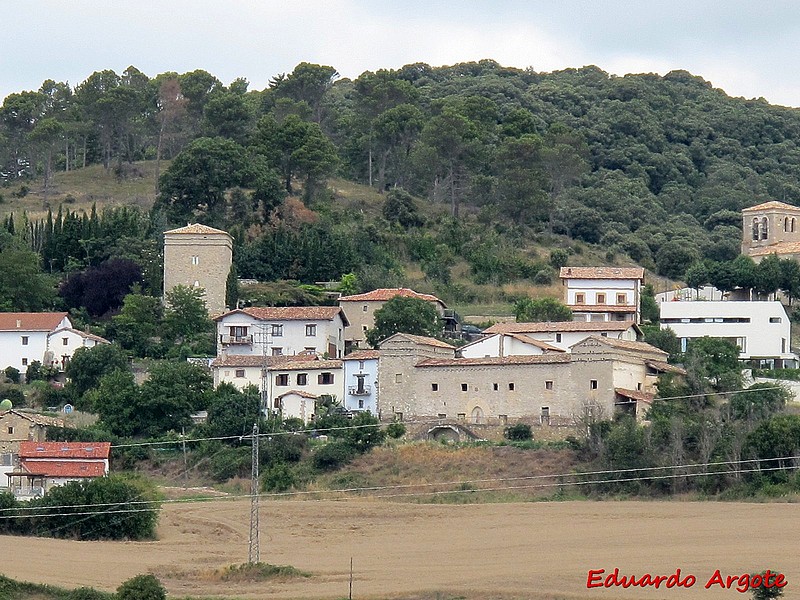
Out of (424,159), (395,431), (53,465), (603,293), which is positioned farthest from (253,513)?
(424,159)

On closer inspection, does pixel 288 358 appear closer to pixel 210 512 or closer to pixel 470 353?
pixel 470 353

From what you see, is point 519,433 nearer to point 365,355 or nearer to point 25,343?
point 365,355

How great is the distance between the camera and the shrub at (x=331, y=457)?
5825 cm

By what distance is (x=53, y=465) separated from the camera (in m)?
56.3

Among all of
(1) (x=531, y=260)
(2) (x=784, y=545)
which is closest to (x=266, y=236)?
(1) (x=531, y=260)

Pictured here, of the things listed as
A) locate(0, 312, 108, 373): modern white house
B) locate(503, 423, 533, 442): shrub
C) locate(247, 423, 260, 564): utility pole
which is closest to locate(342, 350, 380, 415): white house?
locate(503, 423, 533, 442): shrub

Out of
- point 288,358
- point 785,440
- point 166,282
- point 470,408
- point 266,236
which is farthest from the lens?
point 266,236

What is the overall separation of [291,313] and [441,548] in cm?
2197

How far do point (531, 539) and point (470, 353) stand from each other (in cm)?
1653

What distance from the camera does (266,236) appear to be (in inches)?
3105

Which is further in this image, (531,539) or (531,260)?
(531,260)

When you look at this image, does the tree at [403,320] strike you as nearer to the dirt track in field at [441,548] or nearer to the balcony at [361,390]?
the balcony at [361,390]

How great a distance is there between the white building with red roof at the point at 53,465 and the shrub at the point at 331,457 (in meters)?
6.94

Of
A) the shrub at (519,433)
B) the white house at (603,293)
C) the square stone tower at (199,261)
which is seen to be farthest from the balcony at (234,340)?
the white house at (603,293)
